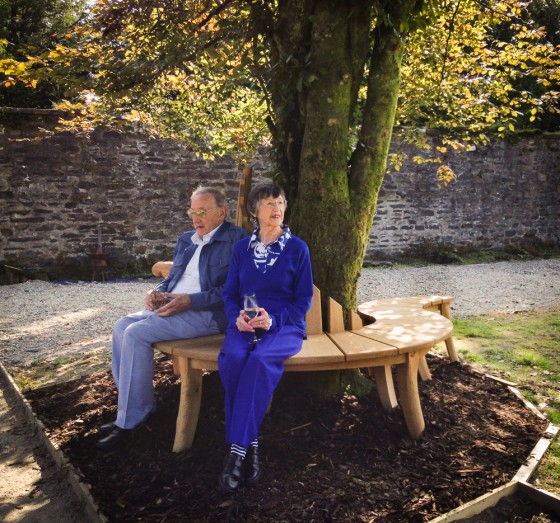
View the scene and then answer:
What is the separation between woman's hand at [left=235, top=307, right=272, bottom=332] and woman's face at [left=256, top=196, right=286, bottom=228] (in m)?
0.58

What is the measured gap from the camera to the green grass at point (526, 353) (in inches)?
145

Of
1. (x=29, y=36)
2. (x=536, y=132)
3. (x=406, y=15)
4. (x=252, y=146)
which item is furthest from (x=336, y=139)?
(x=29, y=36)

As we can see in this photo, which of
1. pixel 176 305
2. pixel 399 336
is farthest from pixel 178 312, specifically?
pixel 399 336

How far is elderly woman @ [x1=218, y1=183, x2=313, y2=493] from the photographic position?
276cm

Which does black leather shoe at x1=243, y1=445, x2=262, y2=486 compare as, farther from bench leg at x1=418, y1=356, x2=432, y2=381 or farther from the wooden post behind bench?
the wooden post behind bench

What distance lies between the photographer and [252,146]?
6.29 meters

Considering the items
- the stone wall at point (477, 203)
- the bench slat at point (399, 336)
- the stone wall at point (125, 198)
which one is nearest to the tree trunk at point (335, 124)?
the bench slat at point (399, 336)

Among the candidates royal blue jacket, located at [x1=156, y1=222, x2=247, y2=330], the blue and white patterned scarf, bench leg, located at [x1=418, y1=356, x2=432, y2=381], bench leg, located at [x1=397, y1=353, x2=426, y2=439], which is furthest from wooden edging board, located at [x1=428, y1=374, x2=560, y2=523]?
royal blue jacket, located at [x1=156, y1=222, x2=247, y2=330]

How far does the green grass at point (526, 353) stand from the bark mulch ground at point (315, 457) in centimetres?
20

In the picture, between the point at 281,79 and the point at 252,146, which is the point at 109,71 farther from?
the point at 252,146

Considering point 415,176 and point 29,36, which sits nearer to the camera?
point 415,176

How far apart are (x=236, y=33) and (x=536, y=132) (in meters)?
12.7

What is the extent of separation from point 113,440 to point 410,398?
1.83m

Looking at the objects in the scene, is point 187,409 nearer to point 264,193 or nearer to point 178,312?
point 178,312
